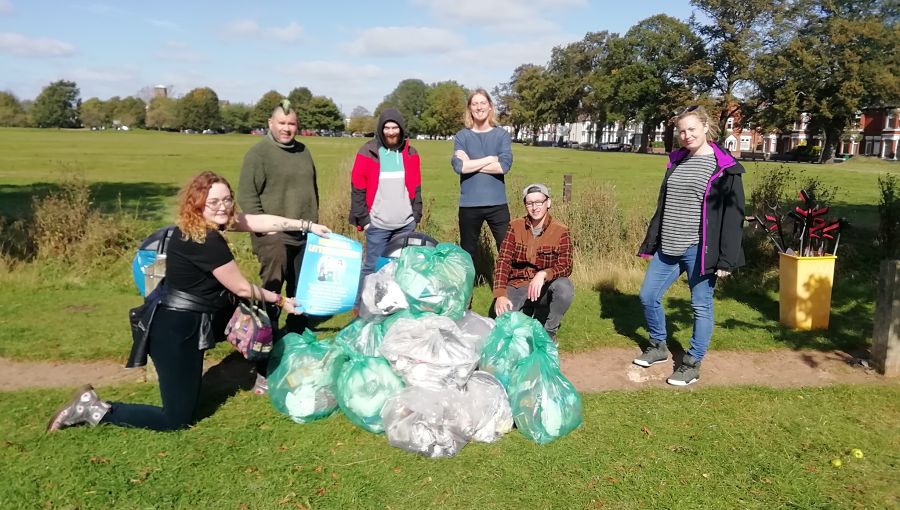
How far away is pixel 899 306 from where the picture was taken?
4.73 m

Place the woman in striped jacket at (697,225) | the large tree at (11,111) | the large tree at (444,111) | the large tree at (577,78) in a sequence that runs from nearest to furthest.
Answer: the woman in striped jacket at (697,225), the large tree at (577,78), the large tree at (444,111), the large tree at (11,111)

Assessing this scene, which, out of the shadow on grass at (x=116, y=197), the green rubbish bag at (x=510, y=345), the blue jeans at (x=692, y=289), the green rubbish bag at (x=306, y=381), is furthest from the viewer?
the shadow on grass at (x=116, y=197)

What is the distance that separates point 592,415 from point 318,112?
119 meters

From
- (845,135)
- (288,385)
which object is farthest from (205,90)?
(288,385)

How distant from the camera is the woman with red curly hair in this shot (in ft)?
11.5

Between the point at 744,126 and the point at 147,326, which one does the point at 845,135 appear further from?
the point at 147,326

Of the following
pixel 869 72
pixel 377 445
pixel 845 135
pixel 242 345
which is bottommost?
pixel 377 445

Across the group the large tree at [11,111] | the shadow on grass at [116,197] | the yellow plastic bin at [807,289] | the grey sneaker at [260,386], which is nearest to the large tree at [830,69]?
the shadow on grass at [116,197]

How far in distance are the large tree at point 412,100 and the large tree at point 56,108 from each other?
211 feet

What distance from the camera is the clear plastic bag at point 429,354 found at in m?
3.74

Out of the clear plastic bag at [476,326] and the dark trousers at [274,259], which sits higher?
the dark trousers at [274,259]

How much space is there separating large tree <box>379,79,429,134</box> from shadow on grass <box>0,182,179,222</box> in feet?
348

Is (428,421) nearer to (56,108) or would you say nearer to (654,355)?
(654,355)

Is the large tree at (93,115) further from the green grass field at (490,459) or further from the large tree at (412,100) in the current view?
the green grass field at (490,459)
